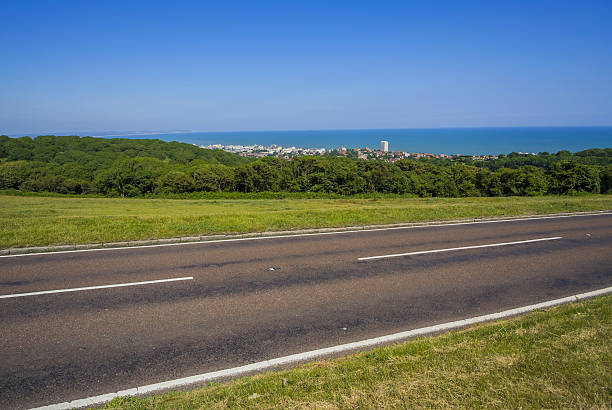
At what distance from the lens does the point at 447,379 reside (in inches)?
165

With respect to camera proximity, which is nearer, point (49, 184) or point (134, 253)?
point (134, 253)

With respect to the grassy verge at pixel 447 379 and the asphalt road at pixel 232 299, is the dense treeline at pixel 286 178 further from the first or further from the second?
the grassy verge at pixel 447 379

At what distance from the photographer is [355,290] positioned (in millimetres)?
7637

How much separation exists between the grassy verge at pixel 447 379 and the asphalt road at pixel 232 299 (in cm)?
85

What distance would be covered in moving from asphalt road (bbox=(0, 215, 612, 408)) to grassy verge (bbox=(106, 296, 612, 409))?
2.77 feet

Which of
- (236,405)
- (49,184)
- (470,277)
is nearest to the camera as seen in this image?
(236,405)

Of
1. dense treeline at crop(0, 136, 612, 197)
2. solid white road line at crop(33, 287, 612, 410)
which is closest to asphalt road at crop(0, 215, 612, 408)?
solid white road line at crop(33, 287, 612, 410)

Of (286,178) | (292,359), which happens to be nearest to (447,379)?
(292,359)

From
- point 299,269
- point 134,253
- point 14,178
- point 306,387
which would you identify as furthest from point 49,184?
point 306,387

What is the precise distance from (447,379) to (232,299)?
4.31 m

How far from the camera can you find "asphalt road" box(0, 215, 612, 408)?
490 cm

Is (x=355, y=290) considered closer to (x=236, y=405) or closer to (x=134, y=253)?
(x=236, y=405)

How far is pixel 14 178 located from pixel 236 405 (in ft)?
256

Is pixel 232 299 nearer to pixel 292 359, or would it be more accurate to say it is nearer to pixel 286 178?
pixel 292 359
